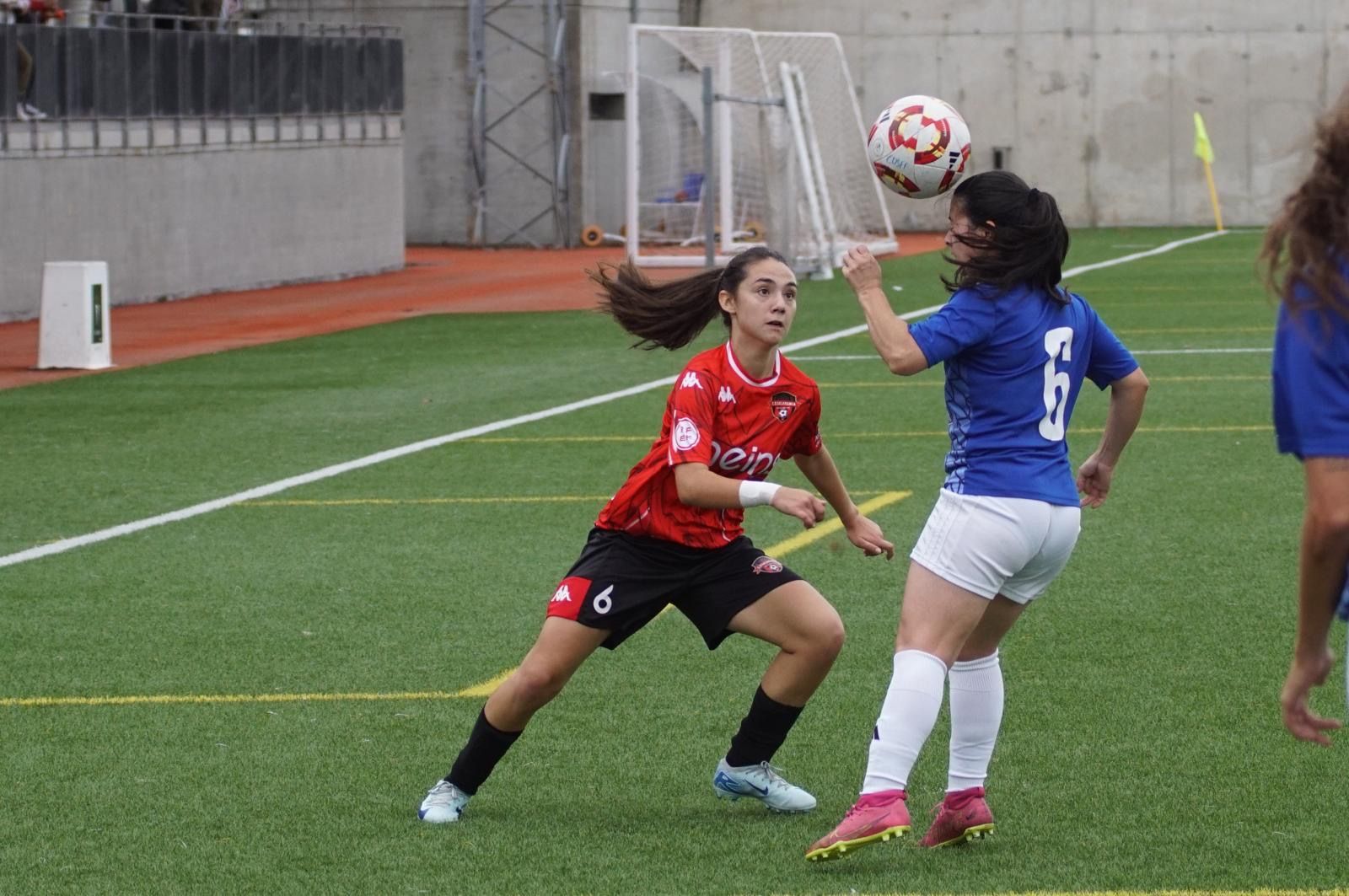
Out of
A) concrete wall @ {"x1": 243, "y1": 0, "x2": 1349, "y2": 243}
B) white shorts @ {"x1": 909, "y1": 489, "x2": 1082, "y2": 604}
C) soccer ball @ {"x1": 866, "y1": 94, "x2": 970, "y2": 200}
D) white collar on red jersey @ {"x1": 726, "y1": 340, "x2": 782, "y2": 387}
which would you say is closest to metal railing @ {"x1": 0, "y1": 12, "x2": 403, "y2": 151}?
concrete wall @ {"x1": 243, "y1": 0, "x2": 1349, "y2": 243}

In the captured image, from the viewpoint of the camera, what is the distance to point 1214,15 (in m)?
42.5

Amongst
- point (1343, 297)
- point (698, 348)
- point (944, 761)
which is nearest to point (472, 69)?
point (698, 348)

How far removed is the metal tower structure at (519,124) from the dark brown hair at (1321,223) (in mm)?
35863

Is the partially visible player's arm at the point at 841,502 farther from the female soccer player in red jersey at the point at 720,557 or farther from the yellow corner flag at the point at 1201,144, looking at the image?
the yellow corner flag at the point at 1201,144

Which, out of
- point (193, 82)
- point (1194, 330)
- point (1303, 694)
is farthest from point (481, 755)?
point (193, 82)

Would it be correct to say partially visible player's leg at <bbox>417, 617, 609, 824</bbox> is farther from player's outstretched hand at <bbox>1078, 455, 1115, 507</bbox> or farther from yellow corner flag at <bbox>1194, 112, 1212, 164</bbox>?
yellow corner flag at <bbox>1194, 112, 1212, 164</bbox>

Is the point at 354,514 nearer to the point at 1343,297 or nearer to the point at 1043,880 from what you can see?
the point at 1043,880

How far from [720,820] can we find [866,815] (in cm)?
85

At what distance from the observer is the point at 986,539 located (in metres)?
5.12

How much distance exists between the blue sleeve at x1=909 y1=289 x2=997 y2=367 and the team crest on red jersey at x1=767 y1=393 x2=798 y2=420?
68 centimetres

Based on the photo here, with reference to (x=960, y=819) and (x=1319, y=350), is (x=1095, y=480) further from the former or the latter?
(x=1319, y=350)

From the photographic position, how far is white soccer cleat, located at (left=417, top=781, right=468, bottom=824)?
19.1 ft

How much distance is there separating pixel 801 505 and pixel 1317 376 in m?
1.83

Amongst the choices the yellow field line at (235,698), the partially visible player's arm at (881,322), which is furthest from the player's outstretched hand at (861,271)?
the yellow field line at (235,698)
